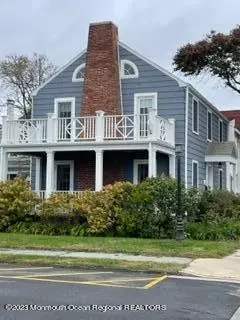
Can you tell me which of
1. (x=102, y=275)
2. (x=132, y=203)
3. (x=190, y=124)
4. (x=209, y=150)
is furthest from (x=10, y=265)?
(x=209, y=150)

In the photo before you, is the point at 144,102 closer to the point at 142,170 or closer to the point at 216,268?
the point at 142,170

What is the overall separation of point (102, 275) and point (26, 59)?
37.8 metres

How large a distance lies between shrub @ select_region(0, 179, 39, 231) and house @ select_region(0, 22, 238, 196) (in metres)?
1.18

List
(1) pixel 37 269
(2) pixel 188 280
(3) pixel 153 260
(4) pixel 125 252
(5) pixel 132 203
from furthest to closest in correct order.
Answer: (5) pixel 132 203 → (4) pixel 125 252 → (3) pixel 153 260 → (1) pixel 37 269 → (2) pixel 188 280

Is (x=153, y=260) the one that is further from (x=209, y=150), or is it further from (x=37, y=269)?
(x=209, y=150)

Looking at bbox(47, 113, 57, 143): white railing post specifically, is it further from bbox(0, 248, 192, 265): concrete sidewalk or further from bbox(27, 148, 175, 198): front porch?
bbox(0, 248, 192, 265): concrete sidewalk

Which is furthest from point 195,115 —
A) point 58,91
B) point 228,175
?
point 58,91

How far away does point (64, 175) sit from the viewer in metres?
25.6

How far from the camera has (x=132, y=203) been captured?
747 inches

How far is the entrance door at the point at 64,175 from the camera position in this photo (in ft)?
83.0

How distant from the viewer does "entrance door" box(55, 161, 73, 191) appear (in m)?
25.3

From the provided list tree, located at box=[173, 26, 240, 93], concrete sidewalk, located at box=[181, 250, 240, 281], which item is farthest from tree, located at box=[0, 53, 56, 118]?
concrete sidewalk, located at box=[181, 250, 240, 281]

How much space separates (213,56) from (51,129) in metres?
10.6

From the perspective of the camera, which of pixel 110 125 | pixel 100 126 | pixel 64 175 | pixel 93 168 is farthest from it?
pixel 64 175
